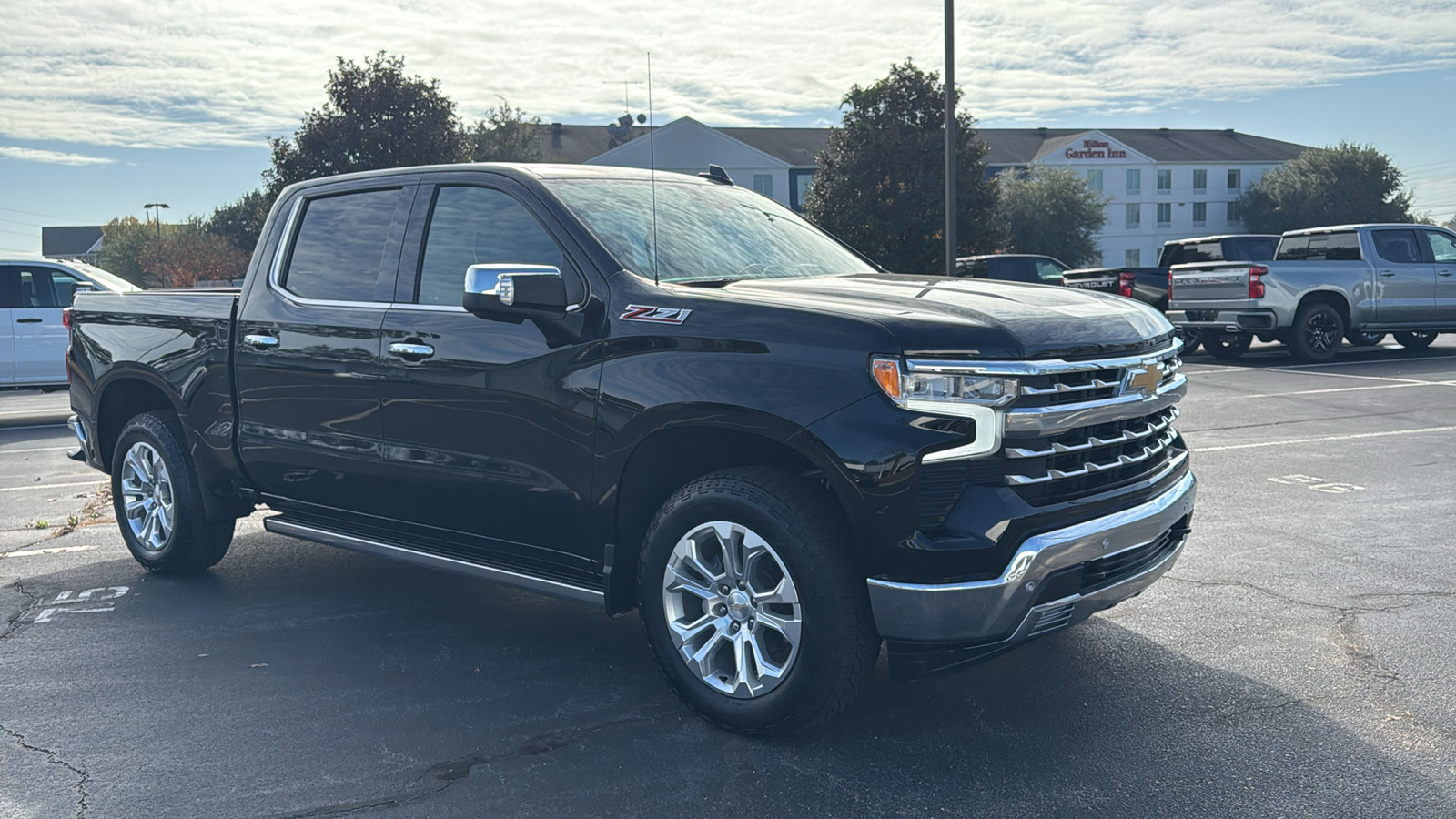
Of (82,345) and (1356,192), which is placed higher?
(1356,192)

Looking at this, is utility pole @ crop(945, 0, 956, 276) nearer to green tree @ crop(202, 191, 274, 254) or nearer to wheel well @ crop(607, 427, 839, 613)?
wheel well @ crop(607, 427, 839, 613)

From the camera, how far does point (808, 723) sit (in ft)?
12.3

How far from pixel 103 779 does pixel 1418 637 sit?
4.72 m

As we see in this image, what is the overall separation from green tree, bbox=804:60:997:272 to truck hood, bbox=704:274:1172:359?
90.4 feet

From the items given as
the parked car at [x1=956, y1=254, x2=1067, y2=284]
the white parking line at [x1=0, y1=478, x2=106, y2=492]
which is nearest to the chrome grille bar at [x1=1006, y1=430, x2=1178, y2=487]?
the white parking line at [x1=0, y1=478, x2=106, y2=492]

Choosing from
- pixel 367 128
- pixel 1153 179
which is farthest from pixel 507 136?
pixel 1153 179

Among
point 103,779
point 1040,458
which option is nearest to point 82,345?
point 103,779

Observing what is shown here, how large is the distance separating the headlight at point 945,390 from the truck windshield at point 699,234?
44.7 inches

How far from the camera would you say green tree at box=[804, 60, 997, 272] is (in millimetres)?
31641

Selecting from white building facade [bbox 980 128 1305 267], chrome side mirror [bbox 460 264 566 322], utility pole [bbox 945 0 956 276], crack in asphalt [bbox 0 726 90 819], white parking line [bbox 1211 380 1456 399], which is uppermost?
white building facade [bbox 980 128 1305 267]

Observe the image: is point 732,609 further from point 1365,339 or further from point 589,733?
point 1365,339

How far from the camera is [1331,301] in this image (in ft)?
56.5

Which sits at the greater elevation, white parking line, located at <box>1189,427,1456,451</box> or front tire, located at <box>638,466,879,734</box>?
front tire, located at <box>638,466,879,734</box>

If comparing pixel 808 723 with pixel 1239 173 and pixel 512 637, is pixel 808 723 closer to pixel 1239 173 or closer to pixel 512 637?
pixel 512 637
